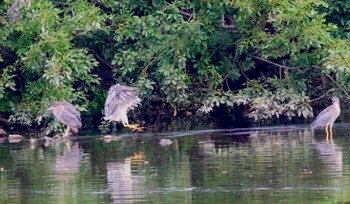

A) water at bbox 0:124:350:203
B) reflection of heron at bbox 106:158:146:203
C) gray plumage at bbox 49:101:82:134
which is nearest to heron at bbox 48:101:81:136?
gray plumage at bbox 49:101:82:134

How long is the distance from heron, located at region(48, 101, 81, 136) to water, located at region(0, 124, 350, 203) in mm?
391

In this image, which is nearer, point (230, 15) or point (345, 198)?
point (345, 198)

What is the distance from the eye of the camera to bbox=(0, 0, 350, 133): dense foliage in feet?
65.7

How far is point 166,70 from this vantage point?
20.6 meters

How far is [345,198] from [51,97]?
34.2 ft

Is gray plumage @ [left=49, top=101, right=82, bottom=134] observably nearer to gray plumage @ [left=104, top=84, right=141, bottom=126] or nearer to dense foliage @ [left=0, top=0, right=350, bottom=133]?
dense foliage @ [left=0, top=0, right=350, bottom=133]

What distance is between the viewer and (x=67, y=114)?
19375 mm

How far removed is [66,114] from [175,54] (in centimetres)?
283

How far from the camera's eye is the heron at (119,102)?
19.9 metres

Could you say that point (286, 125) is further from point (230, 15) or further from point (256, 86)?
point (230, 15)

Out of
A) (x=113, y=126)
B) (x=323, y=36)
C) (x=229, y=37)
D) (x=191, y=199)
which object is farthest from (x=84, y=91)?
(x=191, y=199)

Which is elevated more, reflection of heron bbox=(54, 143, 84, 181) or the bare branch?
the bare branch

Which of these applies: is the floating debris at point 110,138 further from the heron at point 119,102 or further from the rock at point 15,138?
the rock at point 15,138

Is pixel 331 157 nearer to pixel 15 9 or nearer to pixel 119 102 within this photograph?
pixel 119 102
